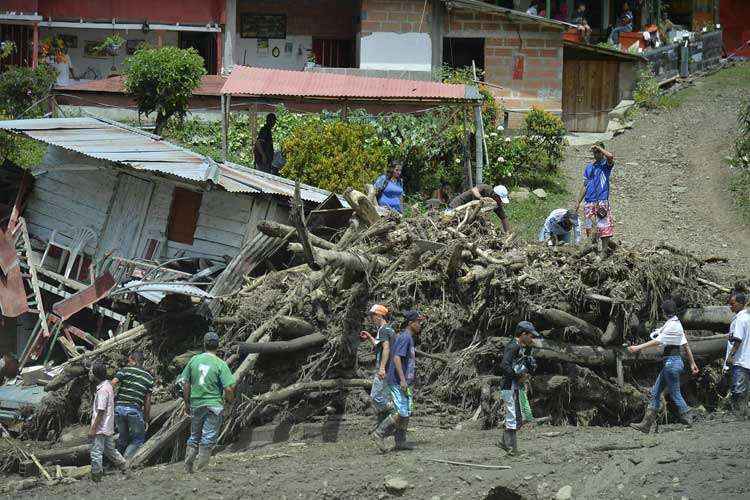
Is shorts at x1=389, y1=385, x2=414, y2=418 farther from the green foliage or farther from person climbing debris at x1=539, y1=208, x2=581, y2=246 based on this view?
the green foliage

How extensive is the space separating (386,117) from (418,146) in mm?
1239

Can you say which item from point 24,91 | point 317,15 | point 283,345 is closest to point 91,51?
point 24,91

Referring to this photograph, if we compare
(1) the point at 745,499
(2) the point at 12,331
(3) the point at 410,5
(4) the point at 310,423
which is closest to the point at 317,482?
(4) the point at 310,423

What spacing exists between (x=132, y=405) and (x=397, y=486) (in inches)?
151

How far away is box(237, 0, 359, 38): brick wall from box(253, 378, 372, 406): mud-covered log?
1766 cm

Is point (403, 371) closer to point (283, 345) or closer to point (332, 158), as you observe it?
point (283, 345)

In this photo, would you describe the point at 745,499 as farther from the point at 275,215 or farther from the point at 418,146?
the point at 418,146

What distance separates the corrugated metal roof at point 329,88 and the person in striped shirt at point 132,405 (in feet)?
24.8

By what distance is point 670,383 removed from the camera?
1422 centimetres

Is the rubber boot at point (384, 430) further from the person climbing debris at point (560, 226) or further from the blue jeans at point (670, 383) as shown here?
the person climbing debris at point (560, 226)

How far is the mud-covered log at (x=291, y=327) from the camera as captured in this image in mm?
14922

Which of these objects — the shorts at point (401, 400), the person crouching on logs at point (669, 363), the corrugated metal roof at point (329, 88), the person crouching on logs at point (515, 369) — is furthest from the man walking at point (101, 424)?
the corrugated metal roof at point (329, 88)

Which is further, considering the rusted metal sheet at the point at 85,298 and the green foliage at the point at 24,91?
the green foliage at the point at 24,91

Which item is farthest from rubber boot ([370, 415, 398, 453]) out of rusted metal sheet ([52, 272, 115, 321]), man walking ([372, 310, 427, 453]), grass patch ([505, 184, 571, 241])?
grass patch ([505, 184, 571, 241])
